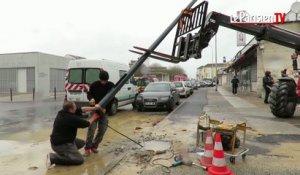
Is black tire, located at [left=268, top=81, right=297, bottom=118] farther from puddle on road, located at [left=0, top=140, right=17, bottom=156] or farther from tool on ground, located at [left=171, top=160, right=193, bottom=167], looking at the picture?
puddle on road, located at [left=0, top=140, right=17, bottom=156]

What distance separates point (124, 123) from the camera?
40.0ft

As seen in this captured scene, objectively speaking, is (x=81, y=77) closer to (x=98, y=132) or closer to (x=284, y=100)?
(x=98, y=132)

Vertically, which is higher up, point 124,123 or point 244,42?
point 244,42

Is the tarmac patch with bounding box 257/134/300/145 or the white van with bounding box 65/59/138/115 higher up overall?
the white van with bounding box 65/59/138/115

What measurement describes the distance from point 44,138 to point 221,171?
18.1 ft

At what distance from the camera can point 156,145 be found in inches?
315

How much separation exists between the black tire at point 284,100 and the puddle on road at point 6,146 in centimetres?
901

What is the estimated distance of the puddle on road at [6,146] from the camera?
305 inches

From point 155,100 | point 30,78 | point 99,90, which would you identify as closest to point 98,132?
point 99,90

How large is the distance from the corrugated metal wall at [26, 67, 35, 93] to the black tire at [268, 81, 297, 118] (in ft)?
99.0

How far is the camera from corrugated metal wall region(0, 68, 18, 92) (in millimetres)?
38872

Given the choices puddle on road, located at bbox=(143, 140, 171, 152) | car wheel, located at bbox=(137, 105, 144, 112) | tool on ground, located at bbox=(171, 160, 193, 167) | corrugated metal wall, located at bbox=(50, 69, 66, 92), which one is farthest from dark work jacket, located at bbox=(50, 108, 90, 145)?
corrugated metal wall, located at bbox=(50, 69, 66, 92)

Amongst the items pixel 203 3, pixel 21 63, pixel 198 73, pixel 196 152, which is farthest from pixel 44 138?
pixel 198 73

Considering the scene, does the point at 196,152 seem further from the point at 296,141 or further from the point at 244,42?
the point at 244,42
